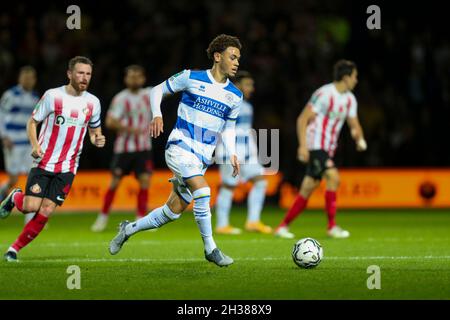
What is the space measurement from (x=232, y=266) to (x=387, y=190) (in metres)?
9.38

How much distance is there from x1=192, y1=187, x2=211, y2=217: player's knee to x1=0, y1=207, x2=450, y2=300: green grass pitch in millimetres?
507

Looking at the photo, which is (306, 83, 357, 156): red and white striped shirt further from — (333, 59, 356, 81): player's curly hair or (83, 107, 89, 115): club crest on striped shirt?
(83, 107, 89, 115): club crest on striped shirt

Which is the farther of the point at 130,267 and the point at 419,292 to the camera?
the point at 130,267

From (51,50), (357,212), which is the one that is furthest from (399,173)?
(51,50)

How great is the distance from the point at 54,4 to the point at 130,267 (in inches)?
439

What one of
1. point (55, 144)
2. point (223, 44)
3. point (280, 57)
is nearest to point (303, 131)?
point (223, 44)

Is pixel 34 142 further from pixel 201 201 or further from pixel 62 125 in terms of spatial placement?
pixel 201 201

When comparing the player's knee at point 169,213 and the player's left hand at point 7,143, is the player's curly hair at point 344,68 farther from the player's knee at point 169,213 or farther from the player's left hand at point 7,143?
the player's left hand at point 7,143

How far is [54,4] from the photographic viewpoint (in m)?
18.8

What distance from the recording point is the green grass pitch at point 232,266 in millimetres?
7086

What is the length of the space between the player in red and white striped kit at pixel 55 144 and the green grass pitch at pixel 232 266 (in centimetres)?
52

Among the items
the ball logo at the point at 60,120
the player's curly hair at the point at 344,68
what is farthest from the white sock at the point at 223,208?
the ball logo at the point at 60,120

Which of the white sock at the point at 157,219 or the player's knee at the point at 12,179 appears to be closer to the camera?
the white sock at the point at 157,219

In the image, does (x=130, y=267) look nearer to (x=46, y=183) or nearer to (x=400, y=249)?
(x=46, y=183)
